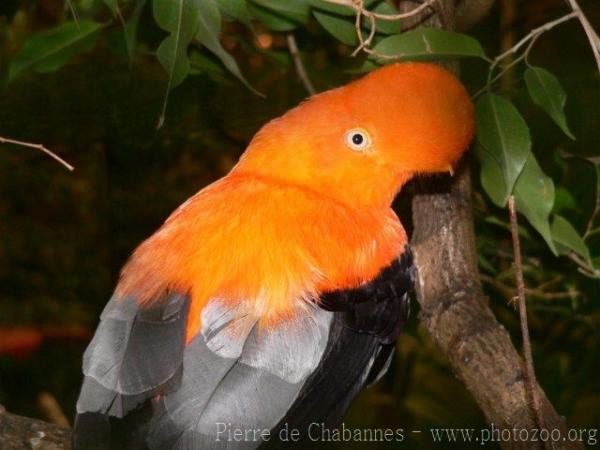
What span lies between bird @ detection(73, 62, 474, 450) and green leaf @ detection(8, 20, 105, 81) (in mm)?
437

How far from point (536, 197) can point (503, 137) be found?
0.49 feet

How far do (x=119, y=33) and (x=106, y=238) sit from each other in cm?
170

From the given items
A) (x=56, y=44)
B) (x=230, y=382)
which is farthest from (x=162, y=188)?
(x=230, y=382)

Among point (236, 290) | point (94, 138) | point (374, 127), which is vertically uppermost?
point (374, 127)

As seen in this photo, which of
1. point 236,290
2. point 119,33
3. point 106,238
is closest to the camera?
point 236,290

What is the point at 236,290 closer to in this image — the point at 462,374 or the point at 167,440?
the point at 167,440

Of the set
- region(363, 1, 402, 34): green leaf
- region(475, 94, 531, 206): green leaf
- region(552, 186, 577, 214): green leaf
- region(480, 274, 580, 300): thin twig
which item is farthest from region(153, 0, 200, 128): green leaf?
region(480, 274, 580, 300): thin twig

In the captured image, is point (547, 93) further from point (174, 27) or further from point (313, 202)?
point (174, 27)

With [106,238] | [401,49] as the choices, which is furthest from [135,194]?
[401,49]

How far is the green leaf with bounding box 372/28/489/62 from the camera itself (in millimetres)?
1970

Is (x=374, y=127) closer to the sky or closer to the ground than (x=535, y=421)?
closer to the sky

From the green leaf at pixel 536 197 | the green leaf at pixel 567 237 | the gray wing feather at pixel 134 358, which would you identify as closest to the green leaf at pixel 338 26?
the green leaf at pixel 536 197

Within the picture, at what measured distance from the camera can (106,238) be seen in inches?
153

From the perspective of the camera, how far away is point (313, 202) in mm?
1912
